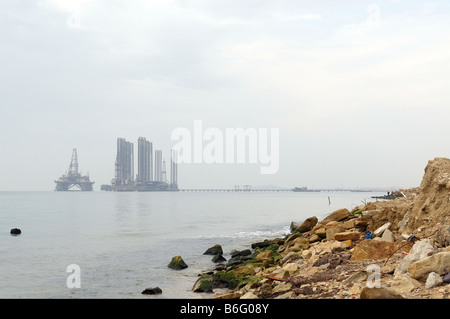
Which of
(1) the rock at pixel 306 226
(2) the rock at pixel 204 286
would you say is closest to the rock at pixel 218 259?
(1) the rock at pixel 306 226

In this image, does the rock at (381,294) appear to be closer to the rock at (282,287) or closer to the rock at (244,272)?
the rock at (282,287)

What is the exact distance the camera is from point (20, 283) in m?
21.0

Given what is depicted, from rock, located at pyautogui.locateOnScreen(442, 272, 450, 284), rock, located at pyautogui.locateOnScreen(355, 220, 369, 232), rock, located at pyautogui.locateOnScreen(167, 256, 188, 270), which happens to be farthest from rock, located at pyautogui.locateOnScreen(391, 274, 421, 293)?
rock, located at pyautogui.locateOnScreen(167, 256, 188, 270)

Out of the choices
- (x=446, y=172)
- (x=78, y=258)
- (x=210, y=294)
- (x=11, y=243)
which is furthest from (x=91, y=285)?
(x=11, y=243)

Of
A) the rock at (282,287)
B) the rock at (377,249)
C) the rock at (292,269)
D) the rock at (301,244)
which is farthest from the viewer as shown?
the rock at (301,244)

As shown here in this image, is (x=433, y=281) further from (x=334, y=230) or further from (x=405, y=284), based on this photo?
(x=334, y=230)

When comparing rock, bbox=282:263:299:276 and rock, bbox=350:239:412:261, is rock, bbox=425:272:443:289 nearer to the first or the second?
rock, bbox=350:239:412:261

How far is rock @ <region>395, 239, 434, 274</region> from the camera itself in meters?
10.3

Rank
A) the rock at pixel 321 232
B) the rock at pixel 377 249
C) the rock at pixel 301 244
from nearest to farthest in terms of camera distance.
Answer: the rock at pixel 377 249
the rock at pixel 301 244
the rock at pixel 321 232

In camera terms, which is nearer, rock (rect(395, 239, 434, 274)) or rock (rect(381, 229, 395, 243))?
rock (rect(395, 239, 434, 274))

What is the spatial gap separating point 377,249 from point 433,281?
13.6 ft

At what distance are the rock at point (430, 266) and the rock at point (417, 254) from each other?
2.34 feet

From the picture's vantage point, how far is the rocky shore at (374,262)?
9.32 meters

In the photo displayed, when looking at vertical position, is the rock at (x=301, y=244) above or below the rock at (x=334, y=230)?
below
